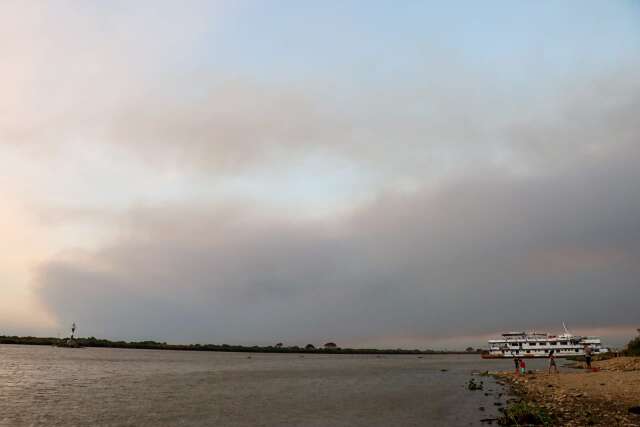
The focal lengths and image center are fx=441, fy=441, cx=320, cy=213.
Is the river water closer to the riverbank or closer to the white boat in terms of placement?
the riverbank

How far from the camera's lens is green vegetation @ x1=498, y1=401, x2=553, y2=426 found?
26.1m

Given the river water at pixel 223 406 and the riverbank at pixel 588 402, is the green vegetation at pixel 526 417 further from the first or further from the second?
the river water at pixel 223 406

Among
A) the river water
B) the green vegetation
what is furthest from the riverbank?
the river water

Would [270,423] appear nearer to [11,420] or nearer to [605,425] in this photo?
[11,420]

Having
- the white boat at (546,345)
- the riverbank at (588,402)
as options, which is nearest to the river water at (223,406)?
the riverbank at (588,402)

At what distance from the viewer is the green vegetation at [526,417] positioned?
26.1 metres

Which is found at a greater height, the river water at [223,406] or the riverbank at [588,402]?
the riverbank at [588,402]

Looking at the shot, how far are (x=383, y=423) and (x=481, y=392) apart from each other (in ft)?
76.5

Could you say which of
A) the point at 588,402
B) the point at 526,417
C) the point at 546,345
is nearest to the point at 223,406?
the point at 526,417

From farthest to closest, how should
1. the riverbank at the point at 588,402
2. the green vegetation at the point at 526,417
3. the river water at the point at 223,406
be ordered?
the river water at the point at 223,406, the green vegetation at the point at 526,417, the riverbank at the point at 588,402

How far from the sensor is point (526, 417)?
27.2 metres

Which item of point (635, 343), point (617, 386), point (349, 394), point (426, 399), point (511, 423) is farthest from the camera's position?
point (635, 343)

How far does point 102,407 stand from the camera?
39.8 meters

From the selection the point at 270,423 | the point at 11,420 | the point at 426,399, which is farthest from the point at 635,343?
the point at 11,420
